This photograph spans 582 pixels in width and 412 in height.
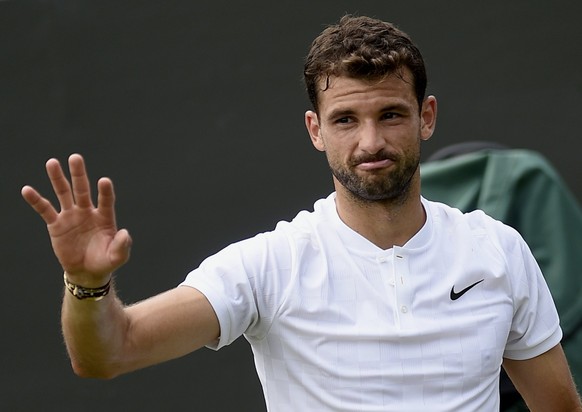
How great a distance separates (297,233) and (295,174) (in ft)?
5.39

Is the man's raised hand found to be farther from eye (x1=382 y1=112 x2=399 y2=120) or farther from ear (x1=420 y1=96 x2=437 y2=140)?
ear (x1=420 y1=96 x2=437 y2=140)

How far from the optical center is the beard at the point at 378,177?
245 cm

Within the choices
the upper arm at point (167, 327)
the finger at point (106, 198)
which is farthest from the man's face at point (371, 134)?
the finger at point (106, 198)

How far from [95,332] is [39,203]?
26cm

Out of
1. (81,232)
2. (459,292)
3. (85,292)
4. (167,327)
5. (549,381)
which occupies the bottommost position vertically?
(549,381)

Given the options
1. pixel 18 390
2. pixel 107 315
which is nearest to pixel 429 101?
pixel 107 315

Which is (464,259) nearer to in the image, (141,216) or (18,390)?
(141,216)

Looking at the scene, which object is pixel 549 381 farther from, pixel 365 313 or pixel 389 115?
pixel 389 115

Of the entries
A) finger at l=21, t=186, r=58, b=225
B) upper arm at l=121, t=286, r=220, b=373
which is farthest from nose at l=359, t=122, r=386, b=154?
finger at l=21, t=186, r=58, b=225

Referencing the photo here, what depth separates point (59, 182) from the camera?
6.88ft

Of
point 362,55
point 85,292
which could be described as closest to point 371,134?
point 362,55

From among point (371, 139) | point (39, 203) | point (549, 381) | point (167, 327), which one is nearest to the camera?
point (39, 203)

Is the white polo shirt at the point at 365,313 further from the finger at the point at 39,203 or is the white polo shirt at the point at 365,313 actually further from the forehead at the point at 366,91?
the finger at the point at 39,203

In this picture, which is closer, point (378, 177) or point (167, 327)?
point (167, 327)
